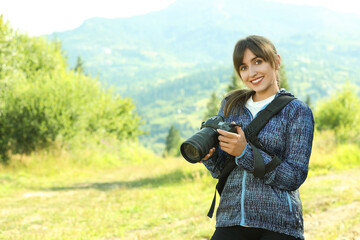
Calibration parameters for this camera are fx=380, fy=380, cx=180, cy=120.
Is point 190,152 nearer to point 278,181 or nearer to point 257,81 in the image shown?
point 278,181

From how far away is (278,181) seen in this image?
2.21 m

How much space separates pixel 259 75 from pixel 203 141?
0.62 meters

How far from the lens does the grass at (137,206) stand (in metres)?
→ 5.96

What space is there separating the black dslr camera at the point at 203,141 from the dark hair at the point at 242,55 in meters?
0.27

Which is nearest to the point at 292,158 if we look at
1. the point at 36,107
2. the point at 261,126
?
the point at 261,126

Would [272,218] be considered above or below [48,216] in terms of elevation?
above

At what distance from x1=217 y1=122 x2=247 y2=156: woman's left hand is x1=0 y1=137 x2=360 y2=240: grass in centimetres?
338

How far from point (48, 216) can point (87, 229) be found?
1.70m

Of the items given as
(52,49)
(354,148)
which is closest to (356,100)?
(354,148)

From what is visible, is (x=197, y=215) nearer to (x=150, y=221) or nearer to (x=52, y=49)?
(x=150, y=221)

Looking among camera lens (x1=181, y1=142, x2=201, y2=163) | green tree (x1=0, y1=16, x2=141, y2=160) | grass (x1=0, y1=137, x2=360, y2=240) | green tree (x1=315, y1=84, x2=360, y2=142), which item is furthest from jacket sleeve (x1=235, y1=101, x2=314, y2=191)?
green tree (x1=315, y1=84, x2=360, y2=142)

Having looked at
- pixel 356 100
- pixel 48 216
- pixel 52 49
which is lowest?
pixel 356 100

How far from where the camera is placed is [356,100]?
117 ft

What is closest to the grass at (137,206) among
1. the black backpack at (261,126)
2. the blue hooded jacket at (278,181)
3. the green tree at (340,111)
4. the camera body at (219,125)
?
the blue hooded jacket at (278,181)
